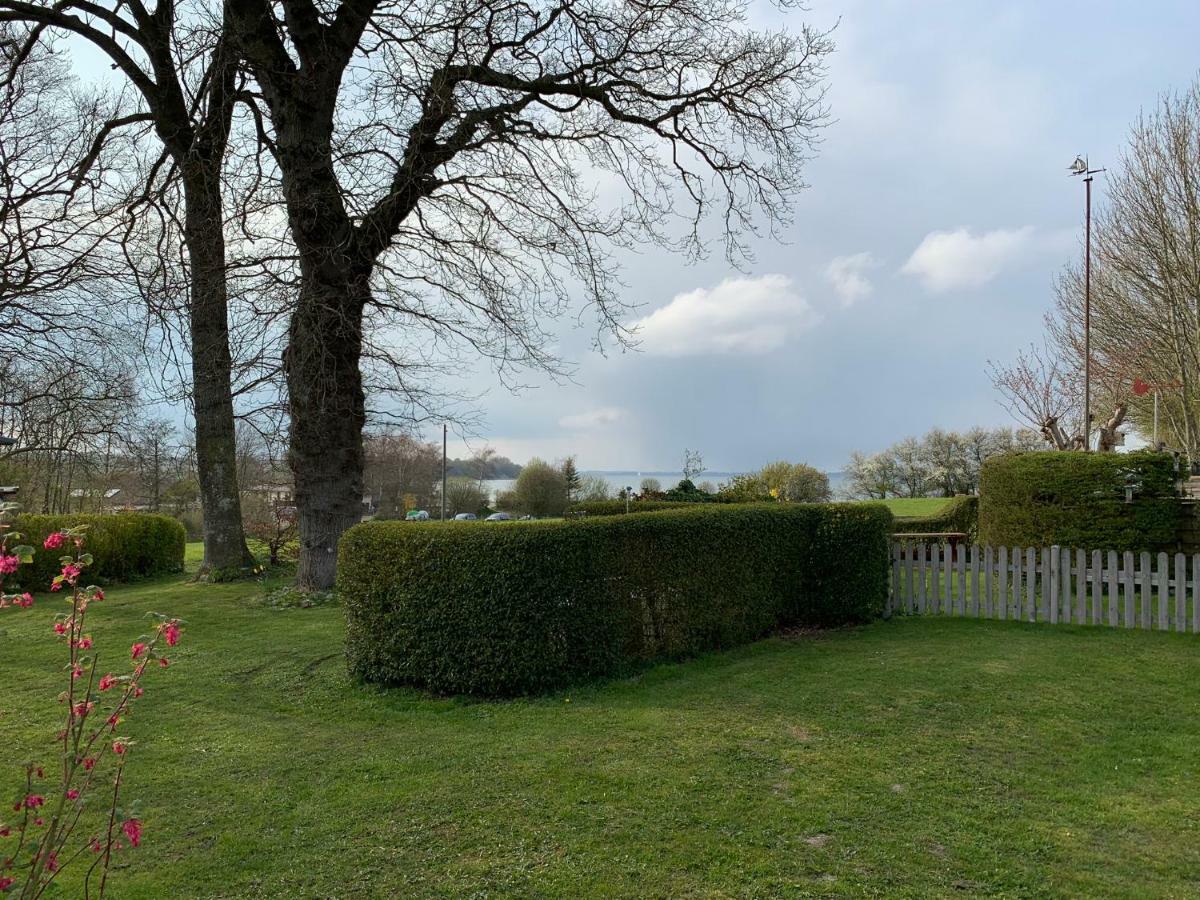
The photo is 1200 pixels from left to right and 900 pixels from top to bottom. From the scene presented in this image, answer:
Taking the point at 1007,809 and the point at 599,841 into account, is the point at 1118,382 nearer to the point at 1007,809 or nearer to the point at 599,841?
the point at 1007,809

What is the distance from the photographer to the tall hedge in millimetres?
9727

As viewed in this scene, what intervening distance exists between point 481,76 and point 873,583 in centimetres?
862

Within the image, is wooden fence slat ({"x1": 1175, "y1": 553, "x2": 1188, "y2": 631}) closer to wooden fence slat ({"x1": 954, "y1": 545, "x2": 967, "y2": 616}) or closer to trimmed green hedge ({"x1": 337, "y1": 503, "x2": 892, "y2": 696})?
wooden fence slat ({"x1": 954, "y1": 545, "x2": 967, "y2": 616})

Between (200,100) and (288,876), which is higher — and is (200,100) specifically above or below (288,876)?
above

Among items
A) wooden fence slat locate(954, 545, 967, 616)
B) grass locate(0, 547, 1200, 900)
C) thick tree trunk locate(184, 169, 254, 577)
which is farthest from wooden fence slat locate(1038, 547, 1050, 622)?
thick tree trunk locate(184, 169, 254, 577)

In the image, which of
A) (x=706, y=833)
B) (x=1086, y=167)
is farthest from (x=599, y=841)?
(x=1086, y=167)

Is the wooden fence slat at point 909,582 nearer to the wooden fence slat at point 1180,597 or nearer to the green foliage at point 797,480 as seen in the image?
the wooden fence slat at point 1180,597

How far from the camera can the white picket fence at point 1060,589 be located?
8109 millimetres

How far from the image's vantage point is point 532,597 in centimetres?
587

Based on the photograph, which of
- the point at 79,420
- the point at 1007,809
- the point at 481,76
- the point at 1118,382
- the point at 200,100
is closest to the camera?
the point at 1007,809

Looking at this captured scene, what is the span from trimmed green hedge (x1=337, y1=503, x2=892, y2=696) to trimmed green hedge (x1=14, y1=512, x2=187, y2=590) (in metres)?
10.8

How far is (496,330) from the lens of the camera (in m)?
11.3

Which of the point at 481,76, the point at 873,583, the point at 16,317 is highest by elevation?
the point at 481,76

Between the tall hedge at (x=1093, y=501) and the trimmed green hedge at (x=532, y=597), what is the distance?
525 centimetres
